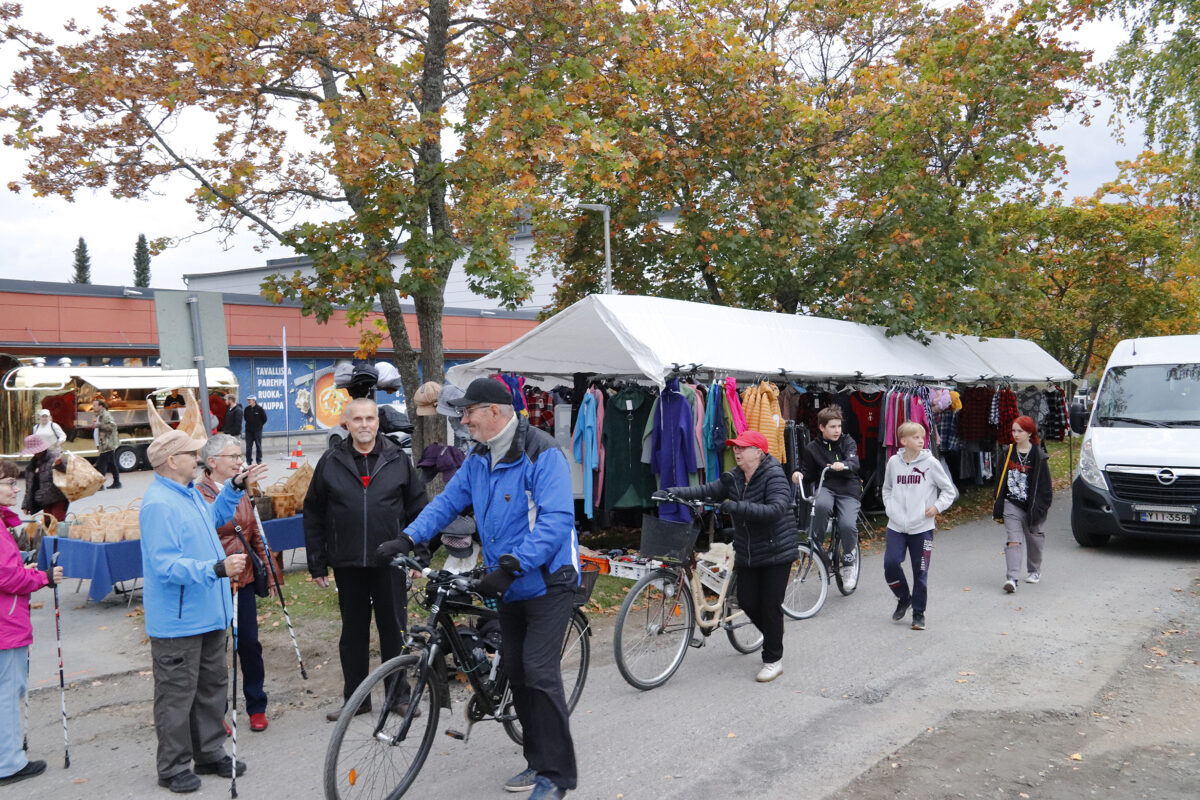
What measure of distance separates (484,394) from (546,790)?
1.80m

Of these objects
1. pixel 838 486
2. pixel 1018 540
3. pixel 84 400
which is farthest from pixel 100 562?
pixel 84 400

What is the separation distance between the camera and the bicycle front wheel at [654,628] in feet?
19.6

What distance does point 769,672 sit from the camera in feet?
20.6

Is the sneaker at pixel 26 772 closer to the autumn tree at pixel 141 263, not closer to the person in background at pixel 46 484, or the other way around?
the person in background at pixel 46 484

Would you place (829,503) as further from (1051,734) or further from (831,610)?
(1051,734)

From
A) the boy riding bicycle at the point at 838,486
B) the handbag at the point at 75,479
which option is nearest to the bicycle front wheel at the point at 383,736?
the boy riding bicycle at the point at 838,486

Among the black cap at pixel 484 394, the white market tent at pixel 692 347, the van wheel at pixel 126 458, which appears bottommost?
the van wheel at pixel 126 458

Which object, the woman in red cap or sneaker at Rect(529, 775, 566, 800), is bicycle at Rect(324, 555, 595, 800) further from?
the woman in red cap

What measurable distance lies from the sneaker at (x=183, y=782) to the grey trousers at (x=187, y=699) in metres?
0.02

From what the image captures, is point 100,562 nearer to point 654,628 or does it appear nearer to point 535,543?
point 654,628

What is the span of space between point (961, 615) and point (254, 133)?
34.8 ft

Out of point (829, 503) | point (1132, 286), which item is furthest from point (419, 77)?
point (1132, 286)

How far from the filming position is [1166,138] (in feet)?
45.9

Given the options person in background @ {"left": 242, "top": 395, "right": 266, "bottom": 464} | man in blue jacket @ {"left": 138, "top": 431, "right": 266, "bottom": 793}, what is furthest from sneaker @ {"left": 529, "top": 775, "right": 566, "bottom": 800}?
person in background @ {"left": 242, "top": 395, "right": 266, "bottom": 464}
